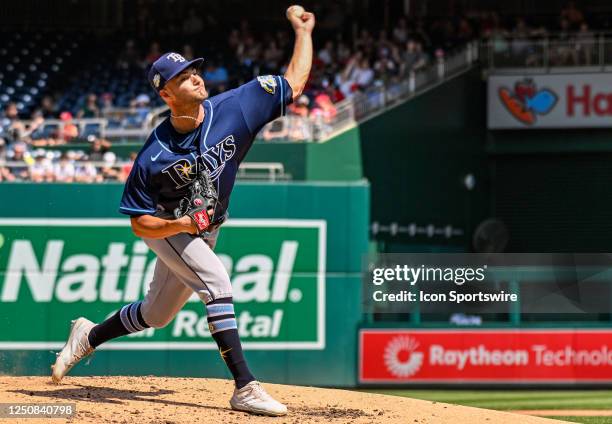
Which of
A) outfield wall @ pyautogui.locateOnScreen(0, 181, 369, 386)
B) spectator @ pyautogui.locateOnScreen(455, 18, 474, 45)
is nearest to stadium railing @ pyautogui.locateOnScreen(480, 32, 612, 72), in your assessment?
spectator @ pyautogui.locateOnScreen(455, 18, 474, 45)

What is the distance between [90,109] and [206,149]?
45.1 feet

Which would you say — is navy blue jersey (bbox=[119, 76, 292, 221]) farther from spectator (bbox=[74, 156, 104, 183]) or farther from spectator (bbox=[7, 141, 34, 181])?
spectator (bbox=[7, 141, 34, 181])

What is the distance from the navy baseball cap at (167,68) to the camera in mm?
6379

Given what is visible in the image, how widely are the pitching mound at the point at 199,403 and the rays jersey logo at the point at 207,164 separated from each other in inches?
49.1

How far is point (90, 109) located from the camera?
19797mm

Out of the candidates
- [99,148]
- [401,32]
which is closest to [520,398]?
[99,148]

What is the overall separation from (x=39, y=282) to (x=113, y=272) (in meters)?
0.72

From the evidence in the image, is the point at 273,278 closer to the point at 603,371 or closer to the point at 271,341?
the point at 271,341

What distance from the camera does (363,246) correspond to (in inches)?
477

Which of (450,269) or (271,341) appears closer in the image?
(271,341)

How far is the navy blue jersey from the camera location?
20.9 ft

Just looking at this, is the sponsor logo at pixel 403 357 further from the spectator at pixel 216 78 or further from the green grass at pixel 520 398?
the spectator at pixel 216 78

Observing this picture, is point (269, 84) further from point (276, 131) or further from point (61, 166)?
point (276, 131)

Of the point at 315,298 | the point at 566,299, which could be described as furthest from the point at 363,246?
the point at 566,299
